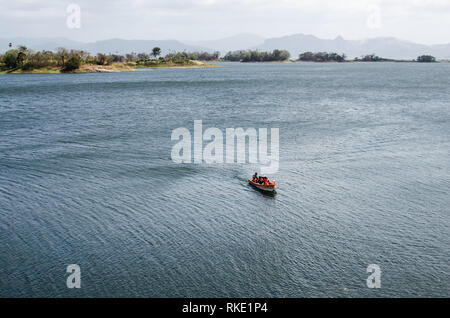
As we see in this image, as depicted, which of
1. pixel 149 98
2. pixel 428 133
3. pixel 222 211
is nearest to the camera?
pixel 222 211

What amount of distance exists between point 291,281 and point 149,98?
12328cm

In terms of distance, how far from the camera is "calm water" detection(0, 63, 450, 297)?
116ft

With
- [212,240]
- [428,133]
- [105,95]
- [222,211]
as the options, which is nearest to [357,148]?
[428,133]

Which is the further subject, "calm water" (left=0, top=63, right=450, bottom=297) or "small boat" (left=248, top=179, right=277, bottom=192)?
"small boat" (left=248, top=179, right=277, bottom=192)

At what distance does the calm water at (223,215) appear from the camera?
35281 mm

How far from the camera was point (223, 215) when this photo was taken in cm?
4762

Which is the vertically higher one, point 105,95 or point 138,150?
point 105,95

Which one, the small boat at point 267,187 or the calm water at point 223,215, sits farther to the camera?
the small boat at point 267,187

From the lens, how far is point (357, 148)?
75000mm

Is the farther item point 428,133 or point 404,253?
point 428,133

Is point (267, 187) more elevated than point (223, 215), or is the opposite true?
point (267, 187)

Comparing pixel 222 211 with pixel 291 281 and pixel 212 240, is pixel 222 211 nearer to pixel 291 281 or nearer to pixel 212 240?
pixel 212 240

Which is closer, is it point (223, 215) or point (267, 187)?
point (223, 215)
